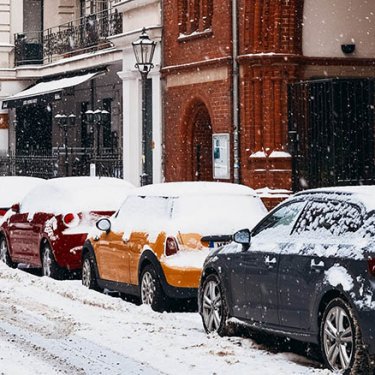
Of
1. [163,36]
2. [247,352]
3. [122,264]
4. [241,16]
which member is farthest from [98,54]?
[247,352]

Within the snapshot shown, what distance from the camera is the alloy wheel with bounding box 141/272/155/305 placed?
48.5 ft

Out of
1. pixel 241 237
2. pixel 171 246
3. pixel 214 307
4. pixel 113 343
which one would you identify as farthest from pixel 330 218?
pixel 171 246

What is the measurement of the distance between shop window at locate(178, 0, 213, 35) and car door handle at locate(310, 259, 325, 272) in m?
18.1

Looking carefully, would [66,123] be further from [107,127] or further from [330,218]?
[330,218]

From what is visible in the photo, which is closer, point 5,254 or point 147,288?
point 147,288

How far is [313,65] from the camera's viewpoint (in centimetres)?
2630

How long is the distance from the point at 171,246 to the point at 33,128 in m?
32.9

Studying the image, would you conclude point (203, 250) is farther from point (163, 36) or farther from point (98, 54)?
point (98, 54)

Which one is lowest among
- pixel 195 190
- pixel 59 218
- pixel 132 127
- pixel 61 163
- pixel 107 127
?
pixel 59 218

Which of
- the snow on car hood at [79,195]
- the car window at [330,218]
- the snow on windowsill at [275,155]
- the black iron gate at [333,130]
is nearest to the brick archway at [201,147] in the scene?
the snow on windowsill at [275,155]

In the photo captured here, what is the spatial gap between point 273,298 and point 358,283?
5.31 ft

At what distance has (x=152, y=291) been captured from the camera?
1476 centimetres

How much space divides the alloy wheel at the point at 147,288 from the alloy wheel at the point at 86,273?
97.2 inches

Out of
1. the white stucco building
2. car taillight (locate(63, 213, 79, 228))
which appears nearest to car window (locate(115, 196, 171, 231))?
car taillight (locate(63, 213, 79, 228))
